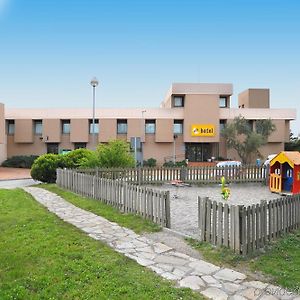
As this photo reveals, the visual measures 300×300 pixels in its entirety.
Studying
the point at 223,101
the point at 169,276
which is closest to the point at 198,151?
the point at 223,101

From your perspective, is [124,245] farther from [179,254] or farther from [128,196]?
[128,196]

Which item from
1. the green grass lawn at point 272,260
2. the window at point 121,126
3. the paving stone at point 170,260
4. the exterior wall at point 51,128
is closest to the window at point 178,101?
the window at point 121,126

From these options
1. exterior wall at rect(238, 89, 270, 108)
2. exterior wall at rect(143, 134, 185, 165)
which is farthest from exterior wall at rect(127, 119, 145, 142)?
exterior wall at rect(238, 89, 270, 108)

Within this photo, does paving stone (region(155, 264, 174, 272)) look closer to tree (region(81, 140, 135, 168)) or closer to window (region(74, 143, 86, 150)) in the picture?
tree (region(81, 140, 135, 168))

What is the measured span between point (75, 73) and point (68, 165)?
10876mm

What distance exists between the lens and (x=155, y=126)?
42.5 m

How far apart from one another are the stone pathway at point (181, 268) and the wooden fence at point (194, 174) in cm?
934

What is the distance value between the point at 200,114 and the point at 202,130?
206cm

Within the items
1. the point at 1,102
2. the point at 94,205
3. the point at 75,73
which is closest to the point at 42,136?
the point at 1,102

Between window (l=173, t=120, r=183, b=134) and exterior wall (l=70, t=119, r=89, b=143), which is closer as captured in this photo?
exterior wall (l=70, t=119, r=89, b=143)

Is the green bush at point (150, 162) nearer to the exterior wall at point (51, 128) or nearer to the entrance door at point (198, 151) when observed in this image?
the entrance door at point (198, 151)

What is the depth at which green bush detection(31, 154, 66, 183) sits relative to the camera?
1942 cm

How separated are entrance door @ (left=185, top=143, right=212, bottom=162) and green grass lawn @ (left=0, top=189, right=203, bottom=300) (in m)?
37.2

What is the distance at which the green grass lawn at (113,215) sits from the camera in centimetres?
810
